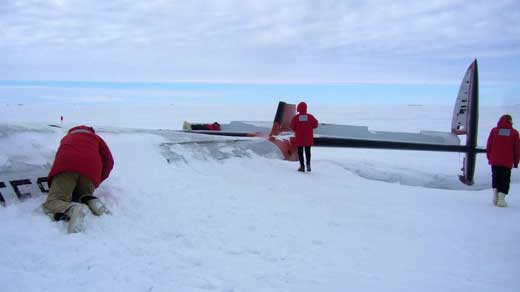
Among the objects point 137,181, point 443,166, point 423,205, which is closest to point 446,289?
point 423,205

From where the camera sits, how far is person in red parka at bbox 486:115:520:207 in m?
6.96

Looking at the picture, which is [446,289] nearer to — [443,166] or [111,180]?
[111,180]

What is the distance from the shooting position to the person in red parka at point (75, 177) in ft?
13.5

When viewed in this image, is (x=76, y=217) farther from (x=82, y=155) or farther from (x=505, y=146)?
(x=505, y=146)

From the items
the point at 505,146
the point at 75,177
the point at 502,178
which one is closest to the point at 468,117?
the point at 505,146

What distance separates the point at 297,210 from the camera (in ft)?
19.1

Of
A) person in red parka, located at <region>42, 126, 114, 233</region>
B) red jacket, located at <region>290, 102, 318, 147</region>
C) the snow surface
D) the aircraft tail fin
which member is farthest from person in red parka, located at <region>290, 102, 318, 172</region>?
person in red parka, located at <region>42, 126, 114, 233</region>

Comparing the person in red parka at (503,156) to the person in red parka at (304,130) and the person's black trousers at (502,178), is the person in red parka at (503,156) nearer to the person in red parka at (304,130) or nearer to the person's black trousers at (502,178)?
the person's black trousers at (502,178)

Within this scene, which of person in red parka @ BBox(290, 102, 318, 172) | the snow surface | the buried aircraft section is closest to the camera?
the snow surface

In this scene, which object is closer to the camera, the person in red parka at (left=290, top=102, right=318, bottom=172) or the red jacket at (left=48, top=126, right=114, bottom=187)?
the red jacket at (left=48, top=126, right=114, bottom=187)

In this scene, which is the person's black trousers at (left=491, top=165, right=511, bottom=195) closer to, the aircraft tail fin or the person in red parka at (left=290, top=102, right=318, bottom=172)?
the person in red parka at (left=290, top=102, right=318, bottom=172)

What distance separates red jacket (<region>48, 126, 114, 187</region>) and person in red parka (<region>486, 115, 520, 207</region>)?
21.1 feet

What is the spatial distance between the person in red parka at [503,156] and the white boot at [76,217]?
6640mm

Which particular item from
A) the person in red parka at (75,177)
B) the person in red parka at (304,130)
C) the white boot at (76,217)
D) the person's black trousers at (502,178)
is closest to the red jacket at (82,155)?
the person in red parka at (75,177)
